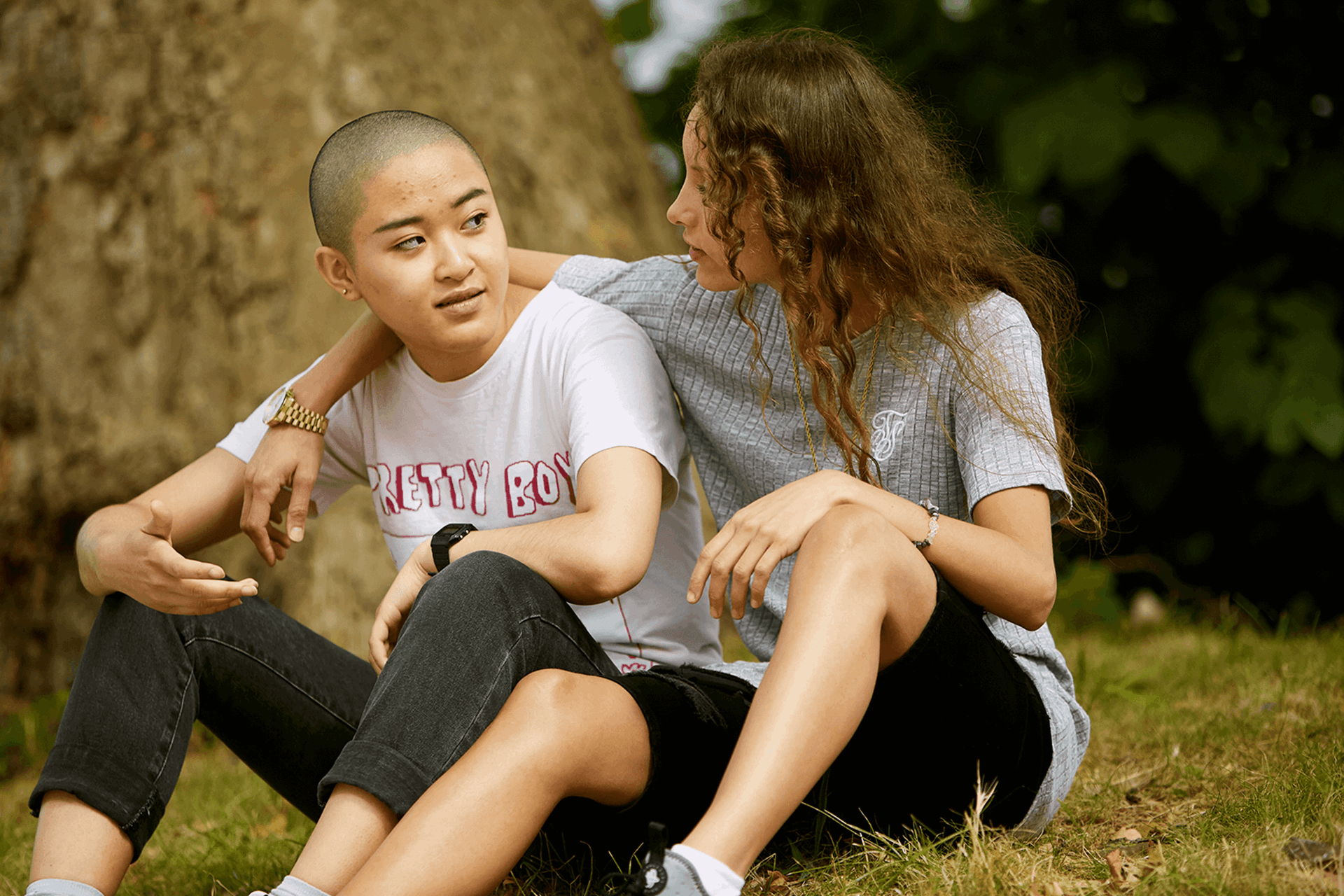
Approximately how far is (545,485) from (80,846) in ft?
2.89

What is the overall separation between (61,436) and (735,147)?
10.4 feet

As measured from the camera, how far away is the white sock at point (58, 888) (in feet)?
5.49

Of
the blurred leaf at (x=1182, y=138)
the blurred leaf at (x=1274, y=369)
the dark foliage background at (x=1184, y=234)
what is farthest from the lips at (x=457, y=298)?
the blurred leaf at (x=1274, y=369)

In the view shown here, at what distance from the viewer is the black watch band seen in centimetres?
180

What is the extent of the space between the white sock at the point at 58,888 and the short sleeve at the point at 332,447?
74cm

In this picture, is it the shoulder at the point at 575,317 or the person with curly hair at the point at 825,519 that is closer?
the person with curly hair at the point at 825,519

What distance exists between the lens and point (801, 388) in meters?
1.97

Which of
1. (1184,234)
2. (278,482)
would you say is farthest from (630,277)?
(1184,234)

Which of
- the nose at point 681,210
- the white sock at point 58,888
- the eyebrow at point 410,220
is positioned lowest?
the white sock at point 58,888

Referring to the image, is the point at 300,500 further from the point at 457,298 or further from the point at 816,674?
the point at 816,674

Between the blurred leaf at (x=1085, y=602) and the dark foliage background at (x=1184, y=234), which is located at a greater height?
the dark foliage background at (x=1184, y=234)

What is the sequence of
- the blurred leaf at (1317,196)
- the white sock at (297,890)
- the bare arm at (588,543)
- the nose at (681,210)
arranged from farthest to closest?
the blurred leaf at (1317,196) → the nose at (681,210) → the bare arm at (588,543) → the white sock at (297,890)

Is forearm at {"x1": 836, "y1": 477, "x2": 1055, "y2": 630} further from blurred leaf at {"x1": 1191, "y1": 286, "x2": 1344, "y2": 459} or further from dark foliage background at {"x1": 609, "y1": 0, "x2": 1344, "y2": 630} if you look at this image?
blurred leaf at {"x1": 1191, "y1": 286, "x2": 1344, "y2": 459}

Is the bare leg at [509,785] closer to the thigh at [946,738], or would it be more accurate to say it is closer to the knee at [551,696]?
the knee at [551,696]
